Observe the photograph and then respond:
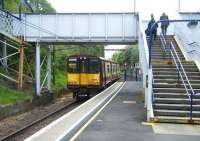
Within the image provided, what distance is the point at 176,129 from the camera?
15383mm

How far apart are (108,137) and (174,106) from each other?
15.8 ft

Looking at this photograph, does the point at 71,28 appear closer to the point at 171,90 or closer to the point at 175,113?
the point at 171,90

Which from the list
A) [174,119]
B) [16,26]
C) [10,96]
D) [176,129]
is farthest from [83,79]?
[176,129]

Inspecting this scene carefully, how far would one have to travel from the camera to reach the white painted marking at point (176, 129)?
1476cm

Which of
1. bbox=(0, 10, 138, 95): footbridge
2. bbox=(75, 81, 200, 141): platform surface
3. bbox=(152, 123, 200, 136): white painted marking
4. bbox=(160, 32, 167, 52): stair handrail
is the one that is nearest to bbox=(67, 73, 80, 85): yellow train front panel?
bbox=(0, 10, 138, 95): footbridge

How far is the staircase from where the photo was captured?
17.1 meters

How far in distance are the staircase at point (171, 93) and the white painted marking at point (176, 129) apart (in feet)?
1.68

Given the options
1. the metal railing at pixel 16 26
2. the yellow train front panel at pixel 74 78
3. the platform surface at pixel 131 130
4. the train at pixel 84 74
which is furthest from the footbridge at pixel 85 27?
the platform surface at pixel 131 130

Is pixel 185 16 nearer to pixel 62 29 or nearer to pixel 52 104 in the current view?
pixel 62 29

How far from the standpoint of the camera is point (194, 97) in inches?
719

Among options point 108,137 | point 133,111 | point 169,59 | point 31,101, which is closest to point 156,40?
point 169,59

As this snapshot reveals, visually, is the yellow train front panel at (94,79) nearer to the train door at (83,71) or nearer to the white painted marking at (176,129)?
the train door at (83,71)

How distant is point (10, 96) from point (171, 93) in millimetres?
12753

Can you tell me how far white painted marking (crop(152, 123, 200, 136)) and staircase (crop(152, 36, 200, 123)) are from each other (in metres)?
0.51
